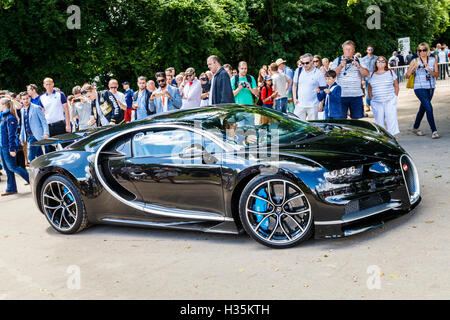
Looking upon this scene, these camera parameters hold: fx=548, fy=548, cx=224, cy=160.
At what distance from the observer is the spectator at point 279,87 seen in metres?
12.4

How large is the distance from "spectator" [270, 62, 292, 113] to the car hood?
583cm

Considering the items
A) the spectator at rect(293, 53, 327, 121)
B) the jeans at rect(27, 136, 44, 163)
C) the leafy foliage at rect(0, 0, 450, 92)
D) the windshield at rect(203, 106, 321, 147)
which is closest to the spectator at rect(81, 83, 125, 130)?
the jeans at rect(27, 136, 44, 163)

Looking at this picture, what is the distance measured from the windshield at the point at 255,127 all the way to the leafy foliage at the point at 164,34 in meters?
17.1

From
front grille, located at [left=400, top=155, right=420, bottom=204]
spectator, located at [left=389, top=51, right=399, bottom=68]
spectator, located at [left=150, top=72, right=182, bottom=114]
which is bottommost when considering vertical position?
front grille, located at [left=400, top=155, right=420, bottom=204]

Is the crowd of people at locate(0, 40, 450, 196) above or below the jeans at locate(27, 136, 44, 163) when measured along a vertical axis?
above

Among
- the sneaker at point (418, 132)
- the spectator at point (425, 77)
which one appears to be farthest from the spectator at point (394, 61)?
the spectator at point (425, 77)

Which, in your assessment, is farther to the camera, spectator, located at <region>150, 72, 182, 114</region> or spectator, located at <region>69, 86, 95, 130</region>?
spectator, located at <region>69, 86, 95, 130</region>

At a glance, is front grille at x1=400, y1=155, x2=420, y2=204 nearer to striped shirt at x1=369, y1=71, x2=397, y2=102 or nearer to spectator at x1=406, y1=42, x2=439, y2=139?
striped shirt at x1=369, y1=71, x2=397, y2=102

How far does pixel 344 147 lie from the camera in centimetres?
586

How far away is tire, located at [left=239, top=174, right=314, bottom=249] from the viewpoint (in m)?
5.52

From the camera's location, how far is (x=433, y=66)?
37.3 ft

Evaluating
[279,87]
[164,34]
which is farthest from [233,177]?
[164,34]

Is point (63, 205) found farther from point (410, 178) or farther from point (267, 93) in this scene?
point (267, 93)
